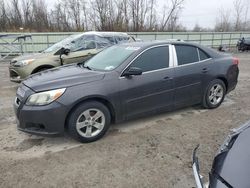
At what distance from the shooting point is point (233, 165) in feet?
5.57

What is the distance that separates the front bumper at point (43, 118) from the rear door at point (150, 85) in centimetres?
105

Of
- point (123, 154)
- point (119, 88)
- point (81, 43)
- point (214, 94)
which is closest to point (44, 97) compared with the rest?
point (119, 88)

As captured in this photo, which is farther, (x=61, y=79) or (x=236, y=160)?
(x=61, y=79)

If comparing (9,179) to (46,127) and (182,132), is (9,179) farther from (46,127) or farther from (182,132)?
(182,132)

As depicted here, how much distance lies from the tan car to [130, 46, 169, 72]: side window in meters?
2.92

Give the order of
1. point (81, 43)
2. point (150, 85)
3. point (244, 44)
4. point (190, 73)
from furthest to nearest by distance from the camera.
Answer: point (244, 44)
point (81, 43)
point (190, 73)
point (150, 85)

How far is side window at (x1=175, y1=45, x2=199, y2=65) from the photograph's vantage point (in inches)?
191

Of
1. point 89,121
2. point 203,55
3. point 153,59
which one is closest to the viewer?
point 89,121

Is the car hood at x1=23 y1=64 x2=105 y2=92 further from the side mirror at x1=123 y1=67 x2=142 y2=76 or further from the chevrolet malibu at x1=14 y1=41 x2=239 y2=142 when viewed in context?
the side mirror at x1=123 y1=67 x2=142 y2=76

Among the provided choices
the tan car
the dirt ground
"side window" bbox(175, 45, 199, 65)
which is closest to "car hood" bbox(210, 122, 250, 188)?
the dirt ground

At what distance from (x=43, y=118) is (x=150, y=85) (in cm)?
186

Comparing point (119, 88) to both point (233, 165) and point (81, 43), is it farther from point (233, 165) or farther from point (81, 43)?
point (81, 43)

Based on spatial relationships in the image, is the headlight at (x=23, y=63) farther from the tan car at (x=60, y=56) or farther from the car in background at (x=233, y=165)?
the car in background at (x=233, y=165)

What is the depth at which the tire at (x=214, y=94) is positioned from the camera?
5.25m
